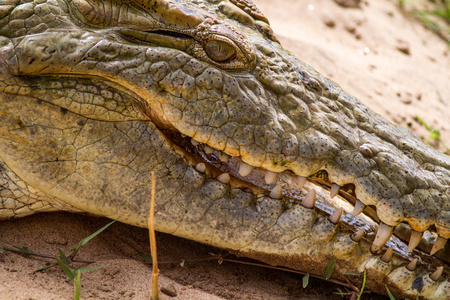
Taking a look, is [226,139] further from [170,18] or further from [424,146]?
[424,146]

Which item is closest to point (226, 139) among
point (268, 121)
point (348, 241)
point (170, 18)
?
point (268, 121)

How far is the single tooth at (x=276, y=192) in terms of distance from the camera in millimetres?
2391

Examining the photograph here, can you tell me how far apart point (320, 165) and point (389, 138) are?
45 centimetres

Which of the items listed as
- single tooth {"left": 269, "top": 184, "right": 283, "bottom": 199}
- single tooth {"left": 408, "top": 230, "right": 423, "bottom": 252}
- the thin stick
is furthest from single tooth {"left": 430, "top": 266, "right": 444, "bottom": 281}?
the thin stick

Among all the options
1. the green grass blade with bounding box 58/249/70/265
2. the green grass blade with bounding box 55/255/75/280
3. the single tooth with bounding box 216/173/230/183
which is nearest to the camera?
the green grass blade with bounding box 55/255/75/280

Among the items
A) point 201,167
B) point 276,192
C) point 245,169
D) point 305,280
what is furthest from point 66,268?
point 305,280

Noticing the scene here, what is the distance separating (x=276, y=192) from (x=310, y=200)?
Answer: 174 mm

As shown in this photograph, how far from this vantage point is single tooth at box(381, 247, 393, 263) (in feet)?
7.82

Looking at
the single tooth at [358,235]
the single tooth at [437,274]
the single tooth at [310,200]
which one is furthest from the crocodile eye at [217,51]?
the single tooth at [437,274]

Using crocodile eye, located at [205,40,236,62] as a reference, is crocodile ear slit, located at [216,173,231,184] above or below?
below

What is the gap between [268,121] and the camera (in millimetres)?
2266

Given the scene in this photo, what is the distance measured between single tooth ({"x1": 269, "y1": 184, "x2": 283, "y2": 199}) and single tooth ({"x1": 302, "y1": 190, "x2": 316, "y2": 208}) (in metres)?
0.13

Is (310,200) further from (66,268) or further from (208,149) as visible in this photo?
(66,268)

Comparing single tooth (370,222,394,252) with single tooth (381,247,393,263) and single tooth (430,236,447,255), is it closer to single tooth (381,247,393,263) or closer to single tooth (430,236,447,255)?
single tooth (381,247,393,263)
